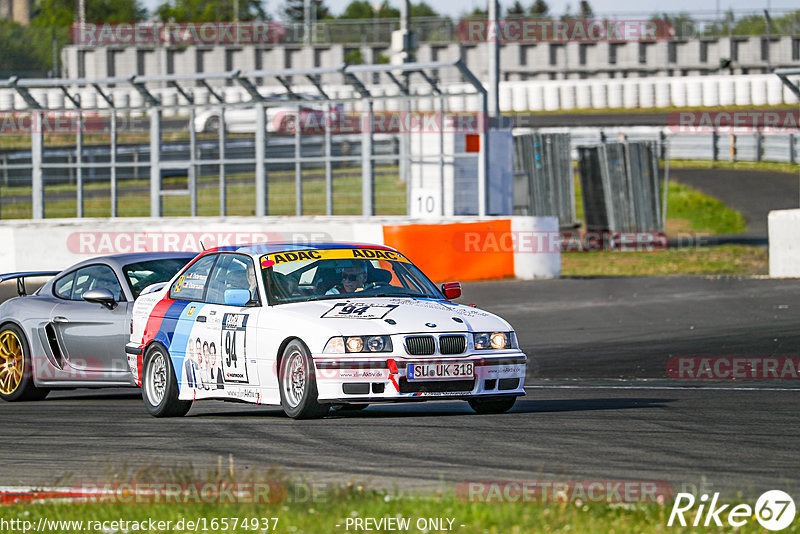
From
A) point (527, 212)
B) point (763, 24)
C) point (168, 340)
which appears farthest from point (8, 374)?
point (763, 24)

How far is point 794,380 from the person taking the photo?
12438mm

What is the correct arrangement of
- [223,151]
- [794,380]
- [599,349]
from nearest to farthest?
1. [794,380]
2. [599,349]
3. [223,151]

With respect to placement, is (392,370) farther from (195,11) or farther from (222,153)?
(195,11)

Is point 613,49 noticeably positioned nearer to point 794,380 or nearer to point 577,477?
point 794,380

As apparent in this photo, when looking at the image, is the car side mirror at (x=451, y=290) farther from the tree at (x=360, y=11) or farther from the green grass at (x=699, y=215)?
the tree at (x=360, y=11)


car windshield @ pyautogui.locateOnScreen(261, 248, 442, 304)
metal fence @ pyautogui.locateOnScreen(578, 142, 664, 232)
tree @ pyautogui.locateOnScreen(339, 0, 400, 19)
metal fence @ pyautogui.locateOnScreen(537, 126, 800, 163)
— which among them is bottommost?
car windshield @ pyautogui.locateOnScreen(261, 248, 442, 304)

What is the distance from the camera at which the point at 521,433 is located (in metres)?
8.76

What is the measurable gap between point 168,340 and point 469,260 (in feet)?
39.6

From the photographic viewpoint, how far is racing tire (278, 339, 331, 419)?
9.36m

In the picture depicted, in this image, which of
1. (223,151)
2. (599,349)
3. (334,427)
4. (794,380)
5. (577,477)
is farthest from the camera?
(223,151)

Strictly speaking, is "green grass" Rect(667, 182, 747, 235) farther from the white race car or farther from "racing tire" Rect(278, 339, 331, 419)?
"racing tire" Rect(278, 339, 331, 419)

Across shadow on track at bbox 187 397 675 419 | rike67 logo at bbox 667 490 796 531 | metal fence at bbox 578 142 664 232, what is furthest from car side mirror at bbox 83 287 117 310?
metal fence at bbox 578 142 664 232

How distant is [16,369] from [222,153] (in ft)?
40.6

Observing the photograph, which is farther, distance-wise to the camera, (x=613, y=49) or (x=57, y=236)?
(x=613, y=49)
